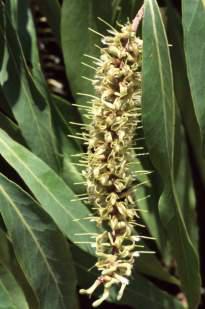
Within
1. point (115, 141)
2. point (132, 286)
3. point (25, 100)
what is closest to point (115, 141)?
point (115, 141)

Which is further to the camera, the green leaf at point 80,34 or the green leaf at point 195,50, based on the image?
the green leaf at point 80,34

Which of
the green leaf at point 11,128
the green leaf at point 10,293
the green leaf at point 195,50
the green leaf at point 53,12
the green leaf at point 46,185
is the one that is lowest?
the green leaf at point 10,293

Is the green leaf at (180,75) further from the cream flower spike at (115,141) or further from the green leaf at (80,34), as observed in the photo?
the cream flower spike at (115,141)

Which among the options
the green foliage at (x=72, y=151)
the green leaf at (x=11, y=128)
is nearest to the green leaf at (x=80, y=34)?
the green foliage at (x=72, y=151)

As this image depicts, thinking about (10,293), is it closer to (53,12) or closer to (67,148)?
(67,148)

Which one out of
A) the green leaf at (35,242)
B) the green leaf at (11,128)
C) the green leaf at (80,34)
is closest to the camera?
the green leaf at (35,242)

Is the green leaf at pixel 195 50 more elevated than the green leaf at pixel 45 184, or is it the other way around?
the green leaf at pixel 195 50

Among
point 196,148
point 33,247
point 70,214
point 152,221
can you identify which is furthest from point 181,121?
point 33,247
